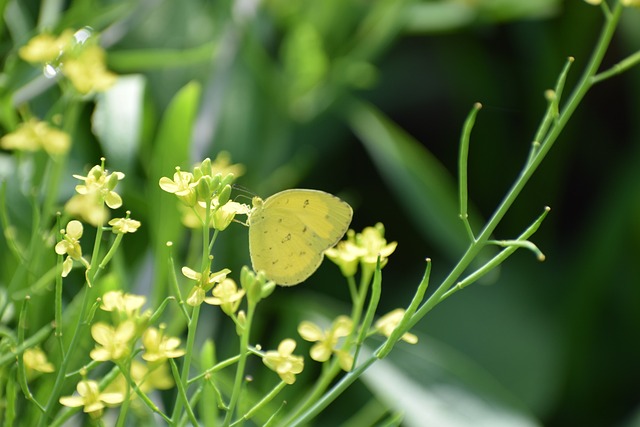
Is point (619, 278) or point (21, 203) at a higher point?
point (21, 203)

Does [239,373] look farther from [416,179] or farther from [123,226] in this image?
[416,179]

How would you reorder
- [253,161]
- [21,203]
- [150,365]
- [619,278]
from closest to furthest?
[150,365] < [21,203] < [253,161] < [619,278]

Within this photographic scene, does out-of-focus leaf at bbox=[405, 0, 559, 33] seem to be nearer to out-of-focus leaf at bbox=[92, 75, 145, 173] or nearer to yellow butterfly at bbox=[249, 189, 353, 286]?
out-of-focus leaf at bbox=[92, 75, 145, 173]

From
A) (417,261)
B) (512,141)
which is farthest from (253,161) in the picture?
(512,141)

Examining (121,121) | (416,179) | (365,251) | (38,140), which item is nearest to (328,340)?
(365,251)

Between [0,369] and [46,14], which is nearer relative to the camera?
[0,369]

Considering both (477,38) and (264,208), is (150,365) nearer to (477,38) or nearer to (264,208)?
(264,208)

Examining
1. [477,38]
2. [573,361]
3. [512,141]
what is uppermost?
[477,38]

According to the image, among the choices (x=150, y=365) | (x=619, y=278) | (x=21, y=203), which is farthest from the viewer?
(x=619, y=278)

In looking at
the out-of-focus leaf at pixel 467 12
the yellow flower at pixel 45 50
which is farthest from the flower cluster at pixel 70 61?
the out-of-focus leaf at pixel 467 12

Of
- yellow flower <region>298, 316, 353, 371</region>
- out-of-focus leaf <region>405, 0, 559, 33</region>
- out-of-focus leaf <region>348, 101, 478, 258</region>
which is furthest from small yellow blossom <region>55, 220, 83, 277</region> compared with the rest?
out-of-focus leaf <region>405, 0, 559, 33</region>
